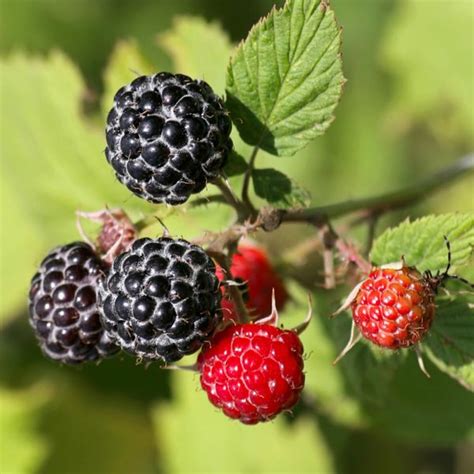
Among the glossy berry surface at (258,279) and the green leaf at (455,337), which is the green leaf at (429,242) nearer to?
the green leaf at (455,337)

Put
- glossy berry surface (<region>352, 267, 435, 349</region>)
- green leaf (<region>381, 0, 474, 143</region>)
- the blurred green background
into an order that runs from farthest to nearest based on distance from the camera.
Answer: green leaf (<region>381, 0, 474, 143</region>) → the blurred green background → glossy berry surface (<region>352, 267, 435, 349</region>)

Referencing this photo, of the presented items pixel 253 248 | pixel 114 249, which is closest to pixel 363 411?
pixel 253 248

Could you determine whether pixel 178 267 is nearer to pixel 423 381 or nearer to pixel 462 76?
pixel 423 381

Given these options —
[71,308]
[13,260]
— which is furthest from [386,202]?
[13,260]

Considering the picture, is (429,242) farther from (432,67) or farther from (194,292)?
(432,67)

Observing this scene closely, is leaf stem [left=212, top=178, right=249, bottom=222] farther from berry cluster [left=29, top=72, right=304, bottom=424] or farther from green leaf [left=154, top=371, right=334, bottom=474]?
green leaf [left=154, top=371, right=334, bottom=474]

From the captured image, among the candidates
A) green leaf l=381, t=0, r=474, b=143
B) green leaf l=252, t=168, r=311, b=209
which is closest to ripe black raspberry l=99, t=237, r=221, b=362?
green leaf l=252, t=168, r=311, b=209
